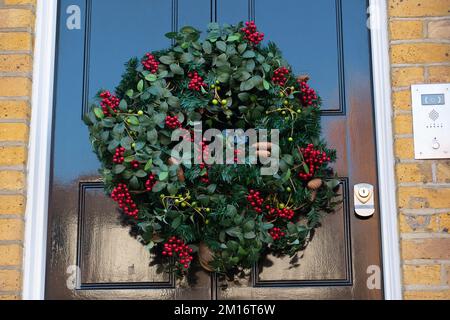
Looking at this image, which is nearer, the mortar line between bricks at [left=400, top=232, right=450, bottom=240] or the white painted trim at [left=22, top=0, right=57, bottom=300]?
the mortar line between bricks at [left=400, top=232, right=450, bottom=240]

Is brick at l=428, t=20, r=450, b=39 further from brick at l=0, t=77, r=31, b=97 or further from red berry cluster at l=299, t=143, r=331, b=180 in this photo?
brick at l=0, t=77, r=31, b=97

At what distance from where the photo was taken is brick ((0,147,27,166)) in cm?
292

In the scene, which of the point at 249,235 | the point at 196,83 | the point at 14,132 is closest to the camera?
the point at 249,235

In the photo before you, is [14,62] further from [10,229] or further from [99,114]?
[10,229]

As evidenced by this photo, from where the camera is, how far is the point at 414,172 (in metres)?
2.86

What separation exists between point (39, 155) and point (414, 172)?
4.36ft

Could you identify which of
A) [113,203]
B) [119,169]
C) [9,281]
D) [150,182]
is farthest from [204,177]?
[9,281]

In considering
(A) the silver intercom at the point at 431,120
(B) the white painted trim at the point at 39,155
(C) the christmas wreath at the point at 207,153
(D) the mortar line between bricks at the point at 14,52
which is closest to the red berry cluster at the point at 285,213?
(C) the christmas wreath at the point at 207,153

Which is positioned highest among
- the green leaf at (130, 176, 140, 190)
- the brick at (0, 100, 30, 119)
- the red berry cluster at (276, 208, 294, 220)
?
the brick at (0, 100, 30, 119)

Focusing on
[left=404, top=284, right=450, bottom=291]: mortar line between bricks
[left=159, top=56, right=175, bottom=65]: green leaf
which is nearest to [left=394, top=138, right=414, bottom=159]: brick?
[left=404, top=284, right=450, bottom=291]: mortar line between bricks

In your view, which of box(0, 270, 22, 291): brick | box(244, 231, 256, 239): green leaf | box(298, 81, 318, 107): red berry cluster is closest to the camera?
box(244, 231, 256, 239): green leaf

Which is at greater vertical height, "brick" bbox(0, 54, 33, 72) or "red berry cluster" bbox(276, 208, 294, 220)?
"brick" bbox(0, 54, 33, 72)

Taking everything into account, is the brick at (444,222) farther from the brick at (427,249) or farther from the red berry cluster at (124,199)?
the red berry cluster at (124,199)

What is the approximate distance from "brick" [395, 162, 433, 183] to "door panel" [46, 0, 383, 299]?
0.16 m
